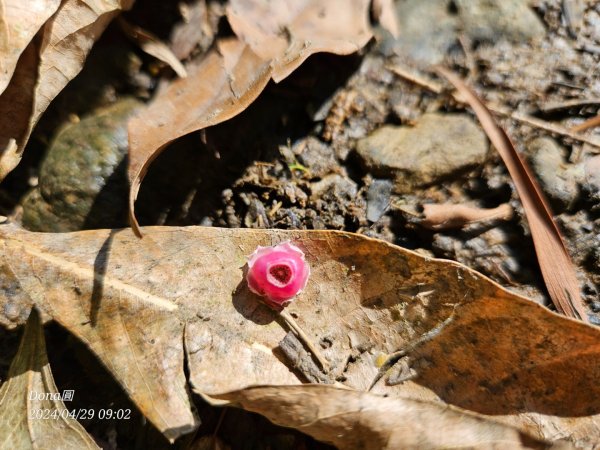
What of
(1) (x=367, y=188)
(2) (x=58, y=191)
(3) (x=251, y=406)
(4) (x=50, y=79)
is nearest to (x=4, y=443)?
(3) (x=251, y=406)

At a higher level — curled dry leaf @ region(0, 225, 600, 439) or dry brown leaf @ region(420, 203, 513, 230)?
dry brown leaf @ region(420, 203, 513, 230)

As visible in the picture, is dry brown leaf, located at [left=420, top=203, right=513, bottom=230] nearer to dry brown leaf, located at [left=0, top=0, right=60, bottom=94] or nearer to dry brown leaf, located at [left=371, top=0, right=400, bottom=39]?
dry brown leaf, located at [left=371, top=0, right=400, bottom=39]

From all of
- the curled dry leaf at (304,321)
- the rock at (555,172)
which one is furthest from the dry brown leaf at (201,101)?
the rock at (555,172)

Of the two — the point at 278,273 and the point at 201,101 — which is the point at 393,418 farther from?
the point at 201,101

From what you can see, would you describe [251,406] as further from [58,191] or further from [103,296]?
[58,191]

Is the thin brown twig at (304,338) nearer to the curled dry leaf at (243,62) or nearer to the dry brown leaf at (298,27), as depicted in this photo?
the curled dry leaf at (243,62)

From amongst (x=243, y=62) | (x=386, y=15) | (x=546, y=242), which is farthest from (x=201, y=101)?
(x=546, y=242)

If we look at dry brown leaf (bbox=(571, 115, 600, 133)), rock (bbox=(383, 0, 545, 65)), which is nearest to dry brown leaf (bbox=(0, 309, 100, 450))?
rock (bbox=(383, 0, 545, 65))
